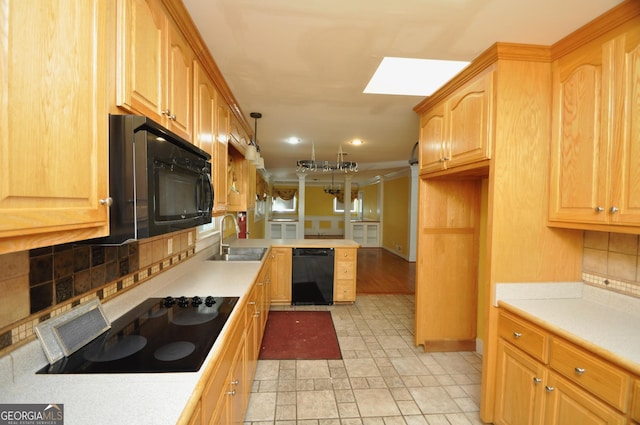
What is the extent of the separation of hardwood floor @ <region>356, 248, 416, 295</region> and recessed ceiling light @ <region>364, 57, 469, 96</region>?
310 centimetres

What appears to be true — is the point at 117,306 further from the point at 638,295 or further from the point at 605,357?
the point at 638,295

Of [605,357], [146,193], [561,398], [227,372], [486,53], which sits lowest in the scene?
[561,398]

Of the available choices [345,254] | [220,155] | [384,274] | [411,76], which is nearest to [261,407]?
[220,155]

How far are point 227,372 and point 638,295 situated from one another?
2.16 m

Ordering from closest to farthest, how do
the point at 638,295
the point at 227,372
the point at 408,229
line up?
the point at 227,372
the point at 638,295
the point at 408,229

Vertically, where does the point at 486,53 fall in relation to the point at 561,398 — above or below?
above

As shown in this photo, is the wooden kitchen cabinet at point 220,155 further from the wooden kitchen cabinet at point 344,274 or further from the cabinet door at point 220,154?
the wooden kitchen cabinet at point 344,274

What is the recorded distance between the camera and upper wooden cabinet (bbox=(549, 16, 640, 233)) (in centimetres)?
131

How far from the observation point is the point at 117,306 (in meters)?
1.36

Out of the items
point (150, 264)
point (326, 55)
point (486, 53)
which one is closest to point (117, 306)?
point (150, 264)

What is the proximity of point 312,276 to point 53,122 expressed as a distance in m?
3.41

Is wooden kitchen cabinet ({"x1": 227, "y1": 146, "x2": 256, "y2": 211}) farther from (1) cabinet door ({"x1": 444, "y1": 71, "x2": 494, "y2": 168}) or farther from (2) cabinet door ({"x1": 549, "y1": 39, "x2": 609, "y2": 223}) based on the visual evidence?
(2) cabinet door ({"x1": 549, "y1": 39, "x2": 609, "y2": 223})

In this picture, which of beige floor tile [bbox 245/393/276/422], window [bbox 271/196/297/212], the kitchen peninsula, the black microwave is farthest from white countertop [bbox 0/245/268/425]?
window [bbox 271/196/297/212]

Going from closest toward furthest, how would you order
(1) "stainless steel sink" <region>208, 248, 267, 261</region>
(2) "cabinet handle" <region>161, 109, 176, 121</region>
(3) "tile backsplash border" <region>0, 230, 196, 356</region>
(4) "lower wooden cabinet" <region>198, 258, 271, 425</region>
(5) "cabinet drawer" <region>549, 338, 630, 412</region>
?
(3) "tile backsplash border" <region>0, 230, 196, 356</region>
(4) "lower wooden cabinet" <region>198, 258, 271, 425</region>
(5) "cabinet drawer" <region>549, 338, 630, 412</region>
(2) "cabinet handle" <region>161, 109, 176, 121</region>
(1) "stainless steel sink" <region>208, 248, 267, 261</region>
